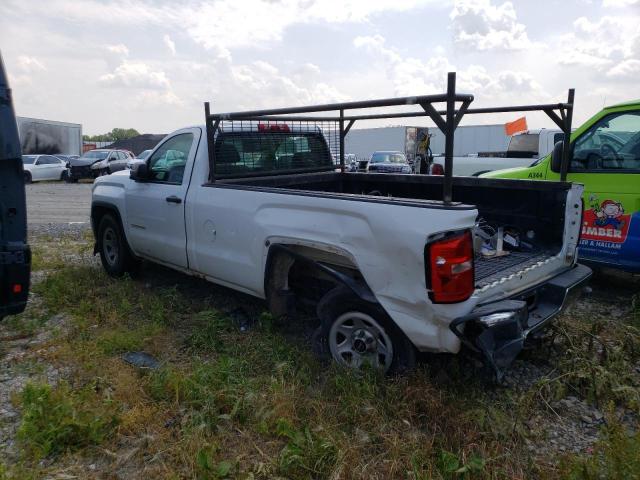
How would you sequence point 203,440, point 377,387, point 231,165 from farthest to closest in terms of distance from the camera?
point 231,165, point 377,387, point 203,440

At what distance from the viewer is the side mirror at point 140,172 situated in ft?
17.7

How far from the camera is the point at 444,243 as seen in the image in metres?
2.95

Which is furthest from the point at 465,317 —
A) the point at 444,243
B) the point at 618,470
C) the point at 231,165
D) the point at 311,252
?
the point at 231,165

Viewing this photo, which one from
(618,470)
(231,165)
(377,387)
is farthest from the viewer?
(231,165)

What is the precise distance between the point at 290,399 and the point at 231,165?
8.20 ft

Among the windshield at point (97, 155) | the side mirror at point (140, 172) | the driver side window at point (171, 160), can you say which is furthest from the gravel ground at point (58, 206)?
the driver side window at point (171, 160)

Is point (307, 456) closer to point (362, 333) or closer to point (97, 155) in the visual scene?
point (362, 333)

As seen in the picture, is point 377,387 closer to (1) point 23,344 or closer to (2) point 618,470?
(2) point 618,470

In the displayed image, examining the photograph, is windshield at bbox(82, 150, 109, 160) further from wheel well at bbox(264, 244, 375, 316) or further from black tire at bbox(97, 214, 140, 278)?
wheel well at bbox(264, 244, 375, 316)

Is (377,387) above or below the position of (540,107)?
below

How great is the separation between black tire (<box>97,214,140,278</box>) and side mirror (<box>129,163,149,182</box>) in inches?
32.2

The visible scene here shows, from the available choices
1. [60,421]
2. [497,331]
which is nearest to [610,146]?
[497,331]

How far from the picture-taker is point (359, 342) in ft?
11.6

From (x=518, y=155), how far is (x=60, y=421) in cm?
1234
